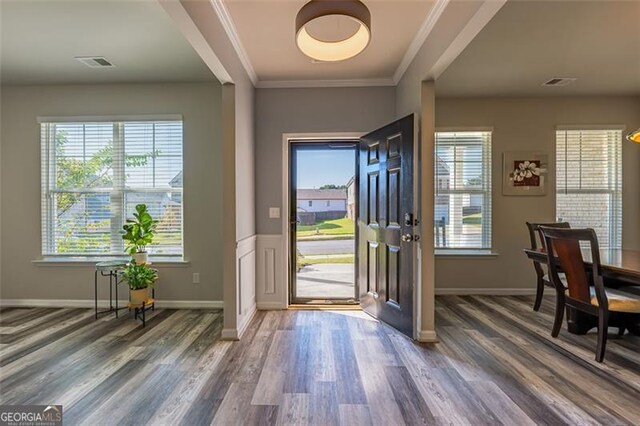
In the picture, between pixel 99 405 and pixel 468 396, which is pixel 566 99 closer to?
pixel 468 396

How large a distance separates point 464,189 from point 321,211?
2065 mm

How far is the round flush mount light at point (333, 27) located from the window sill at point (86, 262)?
2891 mm

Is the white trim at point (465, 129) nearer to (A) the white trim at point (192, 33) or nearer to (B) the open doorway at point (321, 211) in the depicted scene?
(B) the open doorway at point (321, 211)

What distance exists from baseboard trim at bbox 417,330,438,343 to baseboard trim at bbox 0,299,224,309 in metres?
2.29

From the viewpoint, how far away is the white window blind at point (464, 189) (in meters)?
4.41

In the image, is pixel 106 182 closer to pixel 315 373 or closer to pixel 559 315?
pixel 315 373

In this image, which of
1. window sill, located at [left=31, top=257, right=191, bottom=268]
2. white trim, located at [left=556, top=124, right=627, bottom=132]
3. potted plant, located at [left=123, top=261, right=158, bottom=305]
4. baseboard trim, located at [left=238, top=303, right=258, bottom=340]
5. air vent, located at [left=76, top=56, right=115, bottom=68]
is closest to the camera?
baseboard trim, located at [left=238, top=303, right=258, bottom=340]

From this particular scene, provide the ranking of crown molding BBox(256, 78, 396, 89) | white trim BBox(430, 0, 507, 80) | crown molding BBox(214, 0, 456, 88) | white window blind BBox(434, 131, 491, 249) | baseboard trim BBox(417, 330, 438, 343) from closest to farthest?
white trim BBox(430, 0, 507, 80) < crown molding BBox(214, 0, 456, 88) < baseboard trim BBox(417, 330, 438, 343) < crown molding BBox(256, 78, 396, 89) < white window blind BBox(434, 131, 491, 249)

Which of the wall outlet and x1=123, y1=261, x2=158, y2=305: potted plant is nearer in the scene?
x1=123, y1=261, x2=158, y2=305: potted plant

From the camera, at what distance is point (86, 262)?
3.85 meters

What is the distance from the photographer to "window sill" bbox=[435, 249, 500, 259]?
436 cm

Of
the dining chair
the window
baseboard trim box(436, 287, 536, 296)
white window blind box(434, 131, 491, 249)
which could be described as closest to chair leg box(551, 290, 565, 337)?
the dining chair

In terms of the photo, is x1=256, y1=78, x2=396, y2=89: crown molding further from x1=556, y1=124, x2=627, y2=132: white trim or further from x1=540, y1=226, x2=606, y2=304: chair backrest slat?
x1=556, y1=124, x2=627, y2=132: white trim

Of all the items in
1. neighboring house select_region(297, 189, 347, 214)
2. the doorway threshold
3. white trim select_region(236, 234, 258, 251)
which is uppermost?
neighboring house select_region(297, 189, 347, 214)
